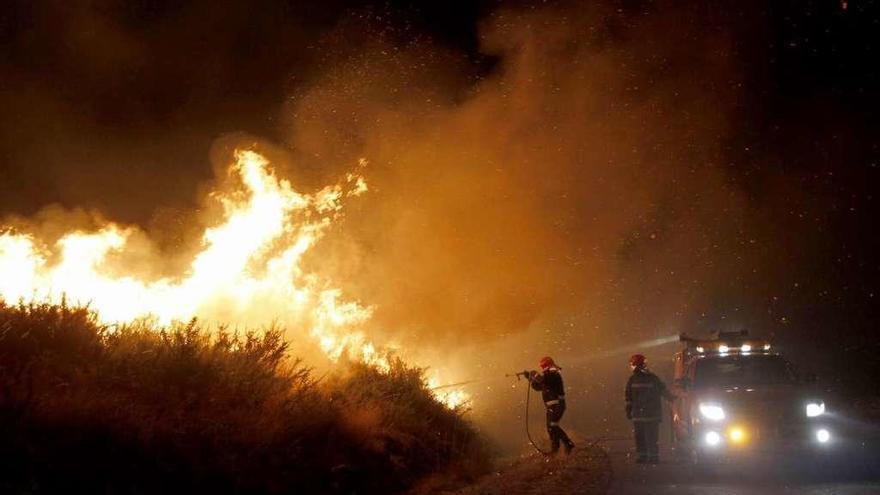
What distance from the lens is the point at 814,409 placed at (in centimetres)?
1227

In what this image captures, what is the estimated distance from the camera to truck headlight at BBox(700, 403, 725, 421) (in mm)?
12155

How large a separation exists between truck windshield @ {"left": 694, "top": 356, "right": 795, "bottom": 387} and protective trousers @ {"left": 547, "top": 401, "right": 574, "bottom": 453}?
7.17ft

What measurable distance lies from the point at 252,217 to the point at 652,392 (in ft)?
25.1

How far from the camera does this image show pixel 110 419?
746cm

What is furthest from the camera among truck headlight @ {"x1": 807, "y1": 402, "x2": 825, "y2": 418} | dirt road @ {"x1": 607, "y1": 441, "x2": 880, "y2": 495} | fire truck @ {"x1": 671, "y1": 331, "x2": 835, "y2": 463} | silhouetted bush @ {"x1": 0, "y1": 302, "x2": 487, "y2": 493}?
truck headlight @ {"x1": 807, "y1": 402, "x2": 825, "y2": 418}

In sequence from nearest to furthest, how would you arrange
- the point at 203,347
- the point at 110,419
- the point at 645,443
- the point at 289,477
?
the point at 110,419, the point at 289,477, the point at 203,347, the point at 645,443

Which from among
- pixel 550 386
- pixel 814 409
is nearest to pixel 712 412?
pixel 814 409

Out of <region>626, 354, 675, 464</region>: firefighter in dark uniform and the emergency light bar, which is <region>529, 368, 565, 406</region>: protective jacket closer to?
<region>626, 354, 675, 464</region>: firefighter in dark uniform

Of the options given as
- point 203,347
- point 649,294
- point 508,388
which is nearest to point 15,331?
point 203,347

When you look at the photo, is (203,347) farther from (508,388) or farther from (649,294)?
(649,294)

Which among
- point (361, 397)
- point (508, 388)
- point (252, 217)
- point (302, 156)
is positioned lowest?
point (361, 397)

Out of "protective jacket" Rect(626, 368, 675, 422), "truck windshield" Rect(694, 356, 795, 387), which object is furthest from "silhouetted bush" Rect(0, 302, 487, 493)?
"truck windshield" Rect(694, 356, 795, 387)

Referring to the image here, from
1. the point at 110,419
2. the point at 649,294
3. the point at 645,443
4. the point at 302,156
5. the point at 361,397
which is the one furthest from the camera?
the point at 649,294

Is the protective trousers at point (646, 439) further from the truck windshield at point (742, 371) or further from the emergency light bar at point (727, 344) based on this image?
the emergency light bar at point (727, 344)
